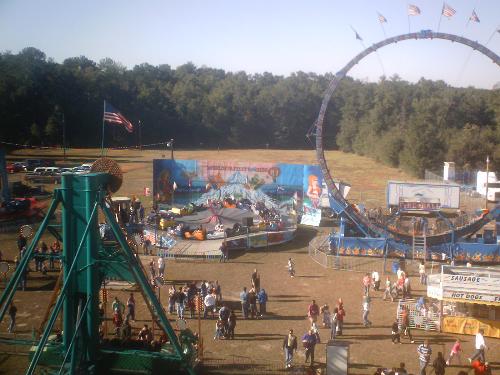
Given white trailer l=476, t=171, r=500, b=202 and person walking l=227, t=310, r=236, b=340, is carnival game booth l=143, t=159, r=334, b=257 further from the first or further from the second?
white trailer l=476, t=171, r=500, b=202

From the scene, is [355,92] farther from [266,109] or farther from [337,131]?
[266,109]

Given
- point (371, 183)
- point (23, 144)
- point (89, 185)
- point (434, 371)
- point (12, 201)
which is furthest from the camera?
point (23, 144)

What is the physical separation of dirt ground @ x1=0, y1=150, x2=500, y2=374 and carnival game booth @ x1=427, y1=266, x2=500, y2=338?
16.1 inches

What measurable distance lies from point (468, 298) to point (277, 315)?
6055 mm

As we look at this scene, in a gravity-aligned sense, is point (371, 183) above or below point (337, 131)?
below

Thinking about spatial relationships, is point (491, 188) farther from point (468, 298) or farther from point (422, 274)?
point (468, 298)

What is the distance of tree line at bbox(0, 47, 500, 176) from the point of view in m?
63.0

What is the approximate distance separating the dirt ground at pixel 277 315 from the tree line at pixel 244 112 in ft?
124

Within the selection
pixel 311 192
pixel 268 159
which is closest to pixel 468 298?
pixel 311 192

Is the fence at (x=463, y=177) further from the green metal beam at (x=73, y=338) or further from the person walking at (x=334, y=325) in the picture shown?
the green metal beam at (x=73, y=338)

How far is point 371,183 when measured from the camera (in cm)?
5453

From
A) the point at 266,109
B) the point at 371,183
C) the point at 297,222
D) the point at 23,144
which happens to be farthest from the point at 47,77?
the point at 297,222

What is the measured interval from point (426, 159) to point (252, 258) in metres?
37.4

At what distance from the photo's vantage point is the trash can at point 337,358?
12477 millimetres
